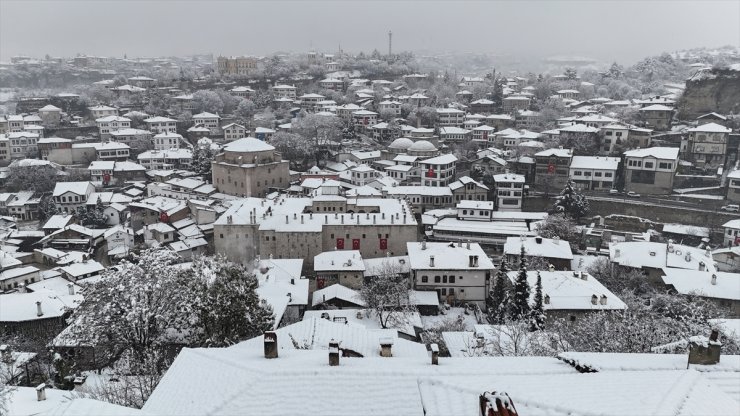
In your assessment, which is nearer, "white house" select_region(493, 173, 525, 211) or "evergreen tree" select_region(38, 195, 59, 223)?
"white house" select_region(493, 173, 525, 211)

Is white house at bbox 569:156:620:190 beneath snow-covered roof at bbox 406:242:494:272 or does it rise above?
above

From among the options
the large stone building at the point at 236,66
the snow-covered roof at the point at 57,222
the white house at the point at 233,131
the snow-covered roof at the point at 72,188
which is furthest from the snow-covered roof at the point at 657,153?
the large stone building at the point at 236,66

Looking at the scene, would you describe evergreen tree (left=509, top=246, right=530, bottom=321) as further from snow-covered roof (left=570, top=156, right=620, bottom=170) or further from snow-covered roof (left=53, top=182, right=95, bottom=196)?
snow-covered roof (left=53, top=182, right=95, bottom=196)

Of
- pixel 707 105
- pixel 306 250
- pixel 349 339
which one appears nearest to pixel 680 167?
pixel 707 105

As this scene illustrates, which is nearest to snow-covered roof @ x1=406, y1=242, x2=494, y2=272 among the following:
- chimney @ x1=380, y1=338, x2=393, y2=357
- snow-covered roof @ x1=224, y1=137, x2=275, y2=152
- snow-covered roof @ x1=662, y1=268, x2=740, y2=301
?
snow-covered roof @ x1=662, y1=268, x2=740, y2=301

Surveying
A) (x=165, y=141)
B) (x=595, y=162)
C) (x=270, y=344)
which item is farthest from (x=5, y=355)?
(x=165, y=141)

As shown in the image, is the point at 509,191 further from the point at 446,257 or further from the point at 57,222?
the point at 57,222

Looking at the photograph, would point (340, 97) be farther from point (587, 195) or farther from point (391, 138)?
point (587, 195)
